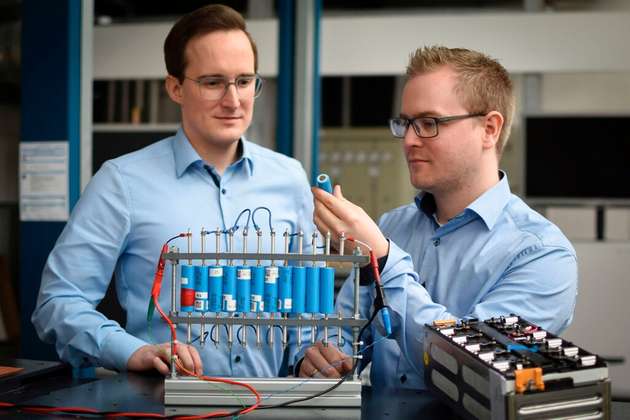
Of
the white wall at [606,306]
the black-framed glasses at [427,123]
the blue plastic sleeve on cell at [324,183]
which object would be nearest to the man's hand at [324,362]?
the blue plastic sleeve on cell at [324,183]

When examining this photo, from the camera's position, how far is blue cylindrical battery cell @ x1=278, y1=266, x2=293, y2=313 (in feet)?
3.95

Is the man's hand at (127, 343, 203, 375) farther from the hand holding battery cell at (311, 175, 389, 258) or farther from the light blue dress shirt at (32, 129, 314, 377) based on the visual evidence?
the hand holding battery cell at (311, 175, 389, 258)

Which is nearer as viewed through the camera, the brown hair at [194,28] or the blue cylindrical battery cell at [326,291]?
the blue cylindrical battery cell at [326,291]

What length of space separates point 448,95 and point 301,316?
2.08ft

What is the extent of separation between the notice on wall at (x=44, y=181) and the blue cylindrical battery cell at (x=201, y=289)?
1.34 m

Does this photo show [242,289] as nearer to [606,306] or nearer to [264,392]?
[264,392]

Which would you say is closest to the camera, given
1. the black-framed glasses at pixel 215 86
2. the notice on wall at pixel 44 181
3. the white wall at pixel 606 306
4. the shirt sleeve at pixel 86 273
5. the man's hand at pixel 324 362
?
the man's hand at pixel 324 362

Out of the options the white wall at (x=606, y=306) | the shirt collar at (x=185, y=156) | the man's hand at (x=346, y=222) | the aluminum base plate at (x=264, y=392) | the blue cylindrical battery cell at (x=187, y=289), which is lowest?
the white wall at (x=606, y=306)

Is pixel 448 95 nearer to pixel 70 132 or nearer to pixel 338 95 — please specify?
pixel 70 132

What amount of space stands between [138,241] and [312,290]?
59cm

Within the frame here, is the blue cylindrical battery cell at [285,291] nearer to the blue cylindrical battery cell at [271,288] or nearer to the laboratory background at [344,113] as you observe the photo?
the blue cylindrical battery cell at [271,288]

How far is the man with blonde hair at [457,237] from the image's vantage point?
53.6 inches

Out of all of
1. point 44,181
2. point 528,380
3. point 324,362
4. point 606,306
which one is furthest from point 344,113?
point 528,380

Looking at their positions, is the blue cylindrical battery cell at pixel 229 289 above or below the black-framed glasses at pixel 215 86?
below
